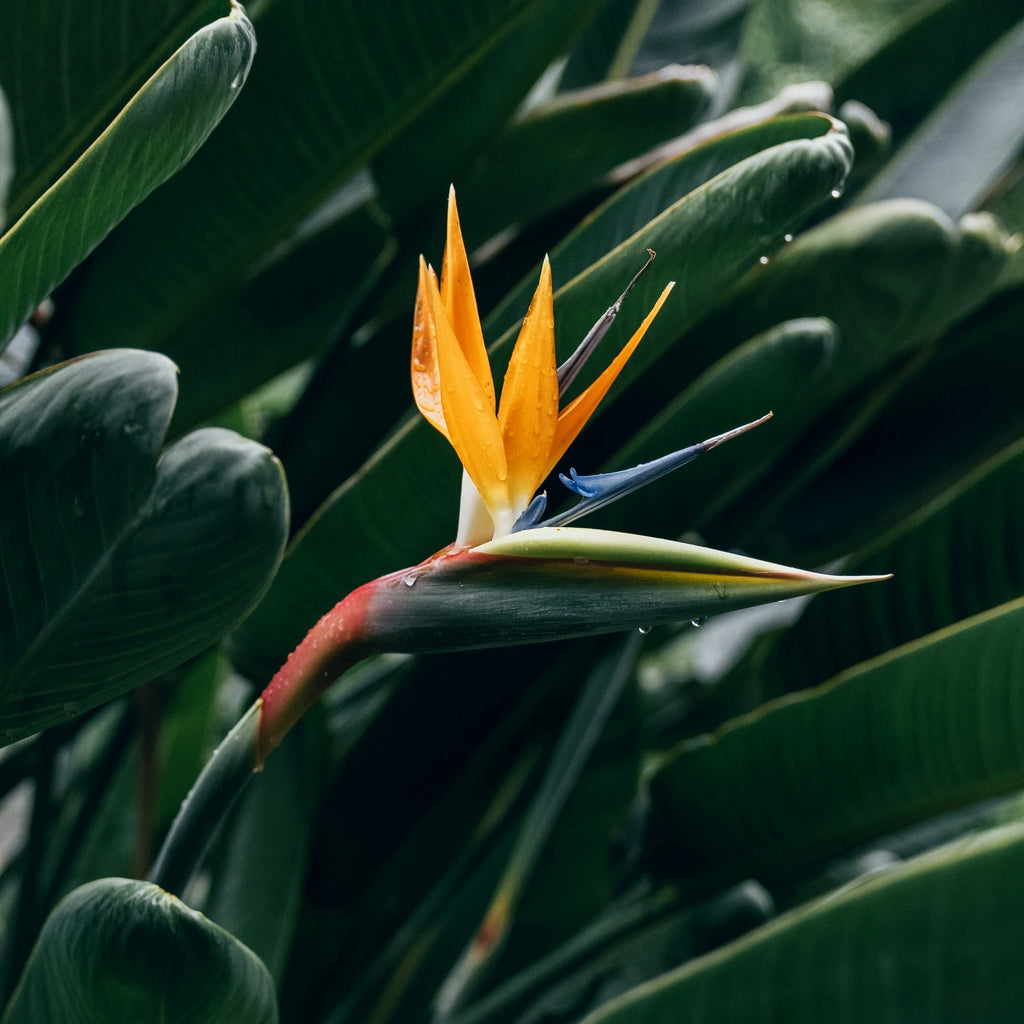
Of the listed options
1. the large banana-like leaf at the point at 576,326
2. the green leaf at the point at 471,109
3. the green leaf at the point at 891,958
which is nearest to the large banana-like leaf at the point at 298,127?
the green leaf at the point at 471,109

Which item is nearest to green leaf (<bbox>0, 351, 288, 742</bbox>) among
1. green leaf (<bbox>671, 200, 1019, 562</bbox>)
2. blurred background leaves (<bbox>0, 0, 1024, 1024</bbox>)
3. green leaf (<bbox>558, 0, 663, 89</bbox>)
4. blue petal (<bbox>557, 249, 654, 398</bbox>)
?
blurred background leaves (<bbox>0, 0, 1024, 1024</bbox>)

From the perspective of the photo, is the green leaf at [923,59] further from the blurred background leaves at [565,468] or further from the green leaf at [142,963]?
the green leaf at [142,963]

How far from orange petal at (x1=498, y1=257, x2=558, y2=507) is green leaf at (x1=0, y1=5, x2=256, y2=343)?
0.41ft

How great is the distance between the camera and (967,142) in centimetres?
84

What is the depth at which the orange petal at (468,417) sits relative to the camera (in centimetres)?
31

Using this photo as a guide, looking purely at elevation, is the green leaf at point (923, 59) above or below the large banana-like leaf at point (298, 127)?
below

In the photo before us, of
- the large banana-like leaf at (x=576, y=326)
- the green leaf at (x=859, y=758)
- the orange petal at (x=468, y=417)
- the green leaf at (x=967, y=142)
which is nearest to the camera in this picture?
the orange petal at (x=468, y=417)

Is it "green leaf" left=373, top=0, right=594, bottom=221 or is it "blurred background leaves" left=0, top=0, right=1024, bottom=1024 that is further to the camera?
"green leaf" left=373, top=0, right=594, bottom=221

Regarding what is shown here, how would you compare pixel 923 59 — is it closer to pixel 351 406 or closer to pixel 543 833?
pixel 351 406

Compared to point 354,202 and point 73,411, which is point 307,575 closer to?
point 73,411

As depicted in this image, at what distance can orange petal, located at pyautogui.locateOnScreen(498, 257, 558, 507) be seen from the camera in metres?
0.32

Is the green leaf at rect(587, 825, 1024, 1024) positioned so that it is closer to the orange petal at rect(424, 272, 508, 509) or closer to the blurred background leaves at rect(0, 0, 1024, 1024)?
the blurred background leaves at rect(0, 0, 1024, 1024)

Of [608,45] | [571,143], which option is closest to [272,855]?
[571,143]

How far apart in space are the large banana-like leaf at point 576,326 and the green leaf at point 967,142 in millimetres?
435
